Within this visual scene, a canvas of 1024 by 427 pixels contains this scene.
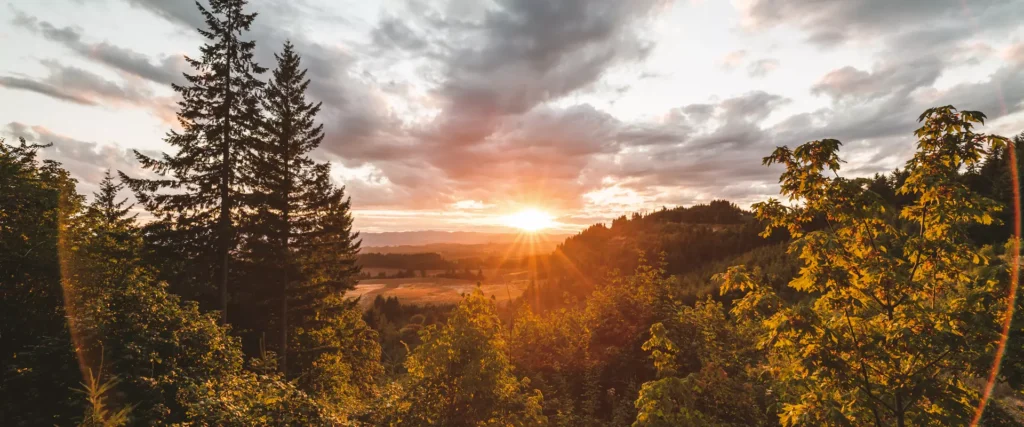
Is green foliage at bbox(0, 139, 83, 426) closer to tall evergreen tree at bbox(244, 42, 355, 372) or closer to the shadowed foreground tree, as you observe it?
the shadowed foreground tree

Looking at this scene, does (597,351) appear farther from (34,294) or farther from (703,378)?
(34,294)

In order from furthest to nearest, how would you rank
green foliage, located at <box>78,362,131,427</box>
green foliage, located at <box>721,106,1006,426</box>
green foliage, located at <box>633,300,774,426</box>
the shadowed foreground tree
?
the shadowed foreground tree, green foliage, located at <box>633,300,774,426</box>, green foliage, located at <box>721,106,1006,426</box>, green foliage, located at <box>78,362,131,427</box>

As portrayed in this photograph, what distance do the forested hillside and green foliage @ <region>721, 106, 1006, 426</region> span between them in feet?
0.11

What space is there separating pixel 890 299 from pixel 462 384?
8541 mm

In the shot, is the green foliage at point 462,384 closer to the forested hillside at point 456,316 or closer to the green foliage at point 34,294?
the forested hillside at point 456,316

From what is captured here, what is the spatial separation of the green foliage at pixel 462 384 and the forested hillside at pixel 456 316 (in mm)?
57

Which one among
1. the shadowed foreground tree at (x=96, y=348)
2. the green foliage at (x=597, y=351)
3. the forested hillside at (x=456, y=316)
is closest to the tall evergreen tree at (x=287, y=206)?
the forested hillside at (x=456, y=316)

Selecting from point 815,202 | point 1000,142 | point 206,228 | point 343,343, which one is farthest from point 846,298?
point 343,343

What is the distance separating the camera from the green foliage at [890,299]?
5.07m

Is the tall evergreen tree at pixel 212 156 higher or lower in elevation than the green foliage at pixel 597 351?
higher

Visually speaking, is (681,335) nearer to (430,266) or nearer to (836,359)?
(836,359)

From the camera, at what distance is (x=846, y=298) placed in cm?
601

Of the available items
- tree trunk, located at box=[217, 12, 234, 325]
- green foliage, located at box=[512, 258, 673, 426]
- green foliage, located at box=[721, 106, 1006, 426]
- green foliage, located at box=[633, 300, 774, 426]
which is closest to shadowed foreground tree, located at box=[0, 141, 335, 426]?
tree trunk, located at box=[217, 12, 234, 325]

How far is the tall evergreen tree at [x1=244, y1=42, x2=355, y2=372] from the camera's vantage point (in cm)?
1945
